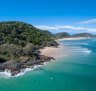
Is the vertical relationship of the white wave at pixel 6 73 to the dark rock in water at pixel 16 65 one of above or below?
below

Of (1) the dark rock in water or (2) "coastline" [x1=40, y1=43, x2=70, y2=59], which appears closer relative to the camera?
(1) the dark rock in water

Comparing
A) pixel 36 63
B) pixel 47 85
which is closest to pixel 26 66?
pixel 36 63

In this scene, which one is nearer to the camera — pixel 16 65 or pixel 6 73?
pixel 6 73

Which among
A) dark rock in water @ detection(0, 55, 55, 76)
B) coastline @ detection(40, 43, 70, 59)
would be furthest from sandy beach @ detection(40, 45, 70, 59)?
dark rock in water @ detection(0, 55, 55, 76)

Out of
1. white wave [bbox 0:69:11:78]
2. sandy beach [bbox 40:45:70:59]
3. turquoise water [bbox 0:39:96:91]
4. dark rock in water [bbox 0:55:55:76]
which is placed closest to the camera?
turquoise water [bbox 0:39:96:91]

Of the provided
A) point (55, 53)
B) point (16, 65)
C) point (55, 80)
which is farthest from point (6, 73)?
point (55, 53)

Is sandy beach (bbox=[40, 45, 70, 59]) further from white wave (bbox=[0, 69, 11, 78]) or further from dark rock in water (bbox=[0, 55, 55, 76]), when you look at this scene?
white wave (bbox=[0, 69, 11, 78])

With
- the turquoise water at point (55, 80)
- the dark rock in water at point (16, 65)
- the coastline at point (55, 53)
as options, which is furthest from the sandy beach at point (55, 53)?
the turquoise water at point (55, 80)

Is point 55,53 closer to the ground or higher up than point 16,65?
closer to the ground

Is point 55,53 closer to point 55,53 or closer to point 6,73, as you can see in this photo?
point 55,53

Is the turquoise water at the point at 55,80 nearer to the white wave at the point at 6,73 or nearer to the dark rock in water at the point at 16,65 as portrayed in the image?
the white wave at the point at 6,73

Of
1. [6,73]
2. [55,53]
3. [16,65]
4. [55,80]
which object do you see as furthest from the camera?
[55,53]
